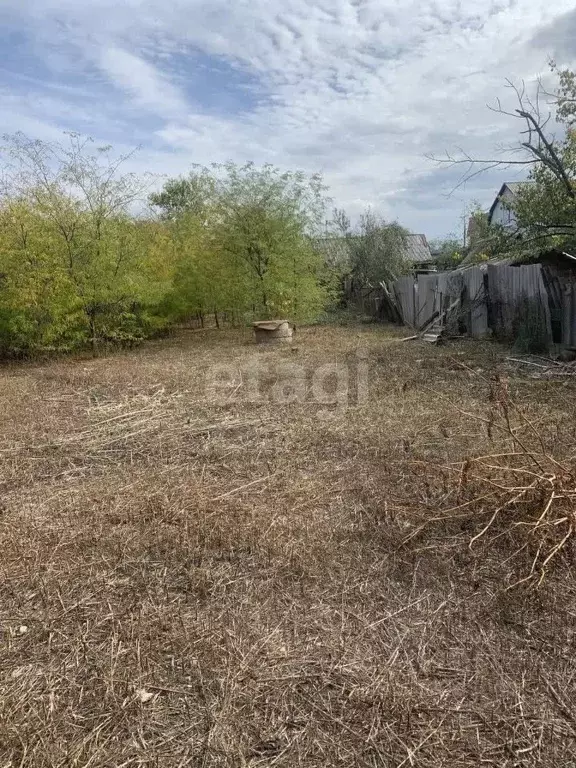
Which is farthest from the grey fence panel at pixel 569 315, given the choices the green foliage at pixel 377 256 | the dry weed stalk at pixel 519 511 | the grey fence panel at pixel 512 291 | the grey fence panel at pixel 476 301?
the green foliage at pixel 377 256

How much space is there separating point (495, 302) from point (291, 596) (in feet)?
28.1

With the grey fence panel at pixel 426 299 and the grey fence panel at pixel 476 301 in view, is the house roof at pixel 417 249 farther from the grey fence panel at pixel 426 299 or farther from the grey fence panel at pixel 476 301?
the grey fence panel at pixel 476 301

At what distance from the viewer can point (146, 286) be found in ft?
35.1

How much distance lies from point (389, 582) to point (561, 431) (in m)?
2.42

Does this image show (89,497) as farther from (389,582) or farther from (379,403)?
(379,403)

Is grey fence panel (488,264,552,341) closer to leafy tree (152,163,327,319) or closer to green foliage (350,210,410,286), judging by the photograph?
leafy tree (152,163,327,319)

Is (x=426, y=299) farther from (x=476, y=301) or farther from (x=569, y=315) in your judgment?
(x=569, y=315)

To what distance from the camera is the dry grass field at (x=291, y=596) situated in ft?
5.37

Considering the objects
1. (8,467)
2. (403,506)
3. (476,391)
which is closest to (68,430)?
(8,467)

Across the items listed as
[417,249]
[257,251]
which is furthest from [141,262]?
[417,249]

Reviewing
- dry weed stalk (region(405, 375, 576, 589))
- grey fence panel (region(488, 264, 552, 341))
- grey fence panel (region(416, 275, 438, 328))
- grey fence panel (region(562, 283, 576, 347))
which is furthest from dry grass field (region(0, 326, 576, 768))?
grey fence panel (region(416, 275, 438, 328))

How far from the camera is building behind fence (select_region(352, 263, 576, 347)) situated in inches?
307

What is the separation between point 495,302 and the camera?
9.64m

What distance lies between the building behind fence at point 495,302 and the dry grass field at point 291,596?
3388mm
